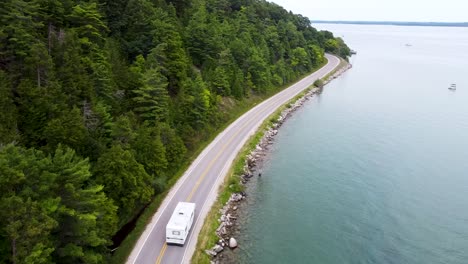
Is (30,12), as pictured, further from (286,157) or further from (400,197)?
(400,197)

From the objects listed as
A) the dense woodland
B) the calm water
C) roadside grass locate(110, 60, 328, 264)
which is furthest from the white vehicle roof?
the calm water

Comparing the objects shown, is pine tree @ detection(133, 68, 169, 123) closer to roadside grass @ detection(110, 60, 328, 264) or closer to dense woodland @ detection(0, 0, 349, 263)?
dense woodland @ detection(0, 0, 349, 263)

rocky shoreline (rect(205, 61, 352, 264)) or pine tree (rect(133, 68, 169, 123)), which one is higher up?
pine tree (rect(133, 68, 169, 123))

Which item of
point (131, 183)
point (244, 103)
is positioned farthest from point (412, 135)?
point (131, 183)

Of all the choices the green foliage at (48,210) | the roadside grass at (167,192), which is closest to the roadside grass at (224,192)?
the roadside grass at (167,192)

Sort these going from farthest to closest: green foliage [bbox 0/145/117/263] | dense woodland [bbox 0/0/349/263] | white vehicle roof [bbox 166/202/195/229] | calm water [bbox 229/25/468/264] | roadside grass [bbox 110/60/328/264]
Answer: calm water [bbox 229/25/468/264] → white vehicle roof [bbox 166/202/195/229] → roadside grass [bbox 110/60/328/264] → dense woodland [bbox 0/0/349/263] → green foliage [bbox 0/145/117/263]
